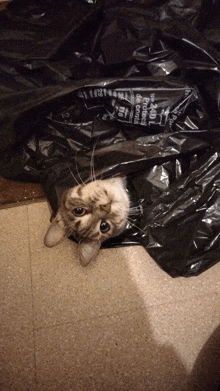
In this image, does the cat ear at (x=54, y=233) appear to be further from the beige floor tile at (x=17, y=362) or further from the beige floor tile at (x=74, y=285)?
the beige floor tile at (x=17, y=362)

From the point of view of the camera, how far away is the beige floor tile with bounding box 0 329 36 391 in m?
1.14

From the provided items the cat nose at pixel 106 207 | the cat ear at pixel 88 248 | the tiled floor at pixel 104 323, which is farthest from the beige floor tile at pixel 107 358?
the cat nose at pixel 106 207

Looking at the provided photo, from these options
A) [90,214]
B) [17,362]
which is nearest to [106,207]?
[90,214]

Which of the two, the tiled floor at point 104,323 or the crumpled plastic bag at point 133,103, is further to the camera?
the tiled floor at point 104,323

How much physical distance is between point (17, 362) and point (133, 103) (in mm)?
1268

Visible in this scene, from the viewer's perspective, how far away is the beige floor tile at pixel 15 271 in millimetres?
1229

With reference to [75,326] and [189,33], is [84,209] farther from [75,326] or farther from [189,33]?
[189,33]

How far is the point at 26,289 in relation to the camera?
127 cm

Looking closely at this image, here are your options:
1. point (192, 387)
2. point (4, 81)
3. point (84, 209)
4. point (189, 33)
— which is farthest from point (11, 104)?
point (192, 387)

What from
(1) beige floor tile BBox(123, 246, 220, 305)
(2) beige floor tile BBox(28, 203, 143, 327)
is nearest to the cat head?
Result: (2) beige floor tile BBox(28, 203, 143, 327)

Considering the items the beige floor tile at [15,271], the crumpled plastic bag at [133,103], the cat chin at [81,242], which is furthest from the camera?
the beige floor tile at [15,271]

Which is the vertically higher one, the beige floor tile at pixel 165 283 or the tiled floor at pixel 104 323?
the beige floor tile at pixel 165 283

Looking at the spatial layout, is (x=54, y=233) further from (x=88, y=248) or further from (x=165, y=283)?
(x=165, y=283)

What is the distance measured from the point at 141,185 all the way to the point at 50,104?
54cm
